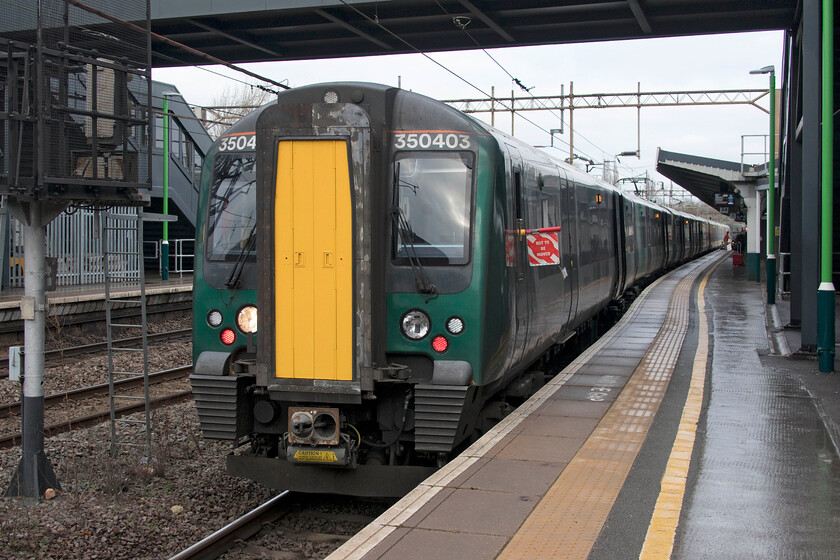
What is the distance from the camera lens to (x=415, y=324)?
6.55 metres

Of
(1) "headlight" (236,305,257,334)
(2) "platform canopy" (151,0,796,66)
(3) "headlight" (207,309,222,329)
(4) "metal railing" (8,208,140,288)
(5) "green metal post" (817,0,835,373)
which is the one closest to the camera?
(1) "headlight" (236,305,257,334)

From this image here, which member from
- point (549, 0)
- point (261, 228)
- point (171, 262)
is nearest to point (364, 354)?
point (261, 228)

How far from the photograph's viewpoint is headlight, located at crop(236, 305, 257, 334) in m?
6.77

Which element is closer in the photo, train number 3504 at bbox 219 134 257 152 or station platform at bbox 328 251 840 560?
station platform at bbox 328 251 840 560

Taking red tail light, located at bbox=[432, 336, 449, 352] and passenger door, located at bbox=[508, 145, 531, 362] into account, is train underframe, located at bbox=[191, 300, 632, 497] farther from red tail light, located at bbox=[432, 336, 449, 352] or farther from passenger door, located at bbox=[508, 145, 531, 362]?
passenger door, located at bbox=[508, 145, 531, 362]

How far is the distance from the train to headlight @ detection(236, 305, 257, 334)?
0.04 ft

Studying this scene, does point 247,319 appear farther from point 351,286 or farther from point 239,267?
point 351,286

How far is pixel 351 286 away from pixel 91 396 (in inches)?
278

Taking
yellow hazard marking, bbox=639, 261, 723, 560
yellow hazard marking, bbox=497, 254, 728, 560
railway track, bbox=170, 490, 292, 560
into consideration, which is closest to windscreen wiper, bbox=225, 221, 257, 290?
railway track, bbox=170, 490, 292, 560

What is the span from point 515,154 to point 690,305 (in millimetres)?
13769

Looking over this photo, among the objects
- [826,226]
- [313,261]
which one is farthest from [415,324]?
[826,226]

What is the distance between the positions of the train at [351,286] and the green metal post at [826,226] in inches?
222

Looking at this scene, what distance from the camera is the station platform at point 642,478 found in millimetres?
4754

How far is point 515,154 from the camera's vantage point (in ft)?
25.9
